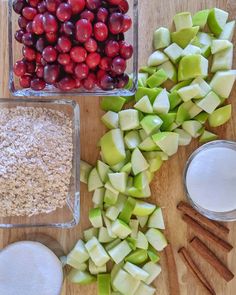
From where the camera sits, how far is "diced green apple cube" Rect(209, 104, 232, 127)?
1.72m

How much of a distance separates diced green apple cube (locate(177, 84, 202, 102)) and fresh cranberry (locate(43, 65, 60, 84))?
0.40m

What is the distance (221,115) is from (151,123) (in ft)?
0.76

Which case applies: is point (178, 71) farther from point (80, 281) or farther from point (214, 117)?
point (80, 281)

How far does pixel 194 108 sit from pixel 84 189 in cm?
45

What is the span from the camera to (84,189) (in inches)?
70.5

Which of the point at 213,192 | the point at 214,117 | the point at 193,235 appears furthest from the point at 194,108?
the point at 193,235

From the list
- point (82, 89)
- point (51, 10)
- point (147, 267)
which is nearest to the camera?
point (51, 10)

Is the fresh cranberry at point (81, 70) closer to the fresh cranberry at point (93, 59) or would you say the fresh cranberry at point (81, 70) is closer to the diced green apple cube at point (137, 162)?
the fresh cranberry at point (93, 59)

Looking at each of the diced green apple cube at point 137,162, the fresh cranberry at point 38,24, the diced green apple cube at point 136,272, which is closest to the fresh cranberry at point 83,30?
the fresh cranberry at point 38,24

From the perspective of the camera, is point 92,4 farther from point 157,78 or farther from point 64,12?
point 157,78

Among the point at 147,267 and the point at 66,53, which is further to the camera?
the point at 147,267

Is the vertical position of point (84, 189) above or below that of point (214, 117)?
below

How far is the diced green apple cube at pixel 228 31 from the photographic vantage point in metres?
1.72

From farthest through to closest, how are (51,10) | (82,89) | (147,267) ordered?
(147,267) → (82,89) → (51,10)
